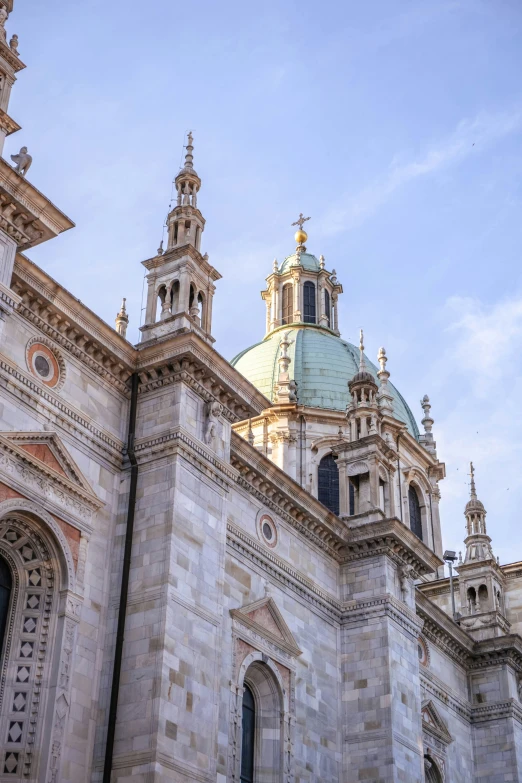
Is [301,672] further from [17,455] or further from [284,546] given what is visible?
[17,455]

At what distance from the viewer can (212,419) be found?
26.0 m

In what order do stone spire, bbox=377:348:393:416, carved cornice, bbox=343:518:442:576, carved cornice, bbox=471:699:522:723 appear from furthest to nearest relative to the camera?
stone spire, bbox=377:348:393:416 → carved cornice, bbox=471:699:522:723 → carved cornice, bbox=343:518:442:576

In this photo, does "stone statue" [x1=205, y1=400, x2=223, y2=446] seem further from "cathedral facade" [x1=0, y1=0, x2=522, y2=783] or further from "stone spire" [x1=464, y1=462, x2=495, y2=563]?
"stone spire" [x1=464, y1=462, x2=495, y2=563]

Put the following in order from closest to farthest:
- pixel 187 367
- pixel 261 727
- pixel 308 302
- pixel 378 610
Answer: pixel 187 367, pixel 261 727, pixel 378 610, pixel 308 302

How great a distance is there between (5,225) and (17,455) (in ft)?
14.4

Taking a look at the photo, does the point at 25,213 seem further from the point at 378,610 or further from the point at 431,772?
the point at 431,772

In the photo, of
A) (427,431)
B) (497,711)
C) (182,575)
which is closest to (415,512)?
(427,431)

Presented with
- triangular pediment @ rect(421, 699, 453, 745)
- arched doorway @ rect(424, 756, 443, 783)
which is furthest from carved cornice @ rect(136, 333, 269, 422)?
arched doorway @ rect(424, 756, 443, 783)

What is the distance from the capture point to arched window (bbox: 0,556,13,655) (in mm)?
21497

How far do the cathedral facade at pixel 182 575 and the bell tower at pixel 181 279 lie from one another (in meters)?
0.06

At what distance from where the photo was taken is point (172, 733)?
70.4 feet

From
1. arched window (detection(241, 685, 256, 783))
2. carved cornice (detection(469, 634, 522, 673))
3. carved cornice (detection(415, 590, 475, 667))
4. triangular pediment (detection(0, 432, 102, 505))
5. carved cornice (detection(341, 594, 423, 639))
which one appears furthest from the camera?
carved cornice (detection(469, 634, 522, 673))

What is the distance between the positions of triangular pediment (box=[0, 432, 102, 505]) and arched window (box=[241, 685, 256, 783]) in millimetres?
6728

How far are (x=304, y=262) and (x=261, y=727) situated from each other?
3457 centimetres
